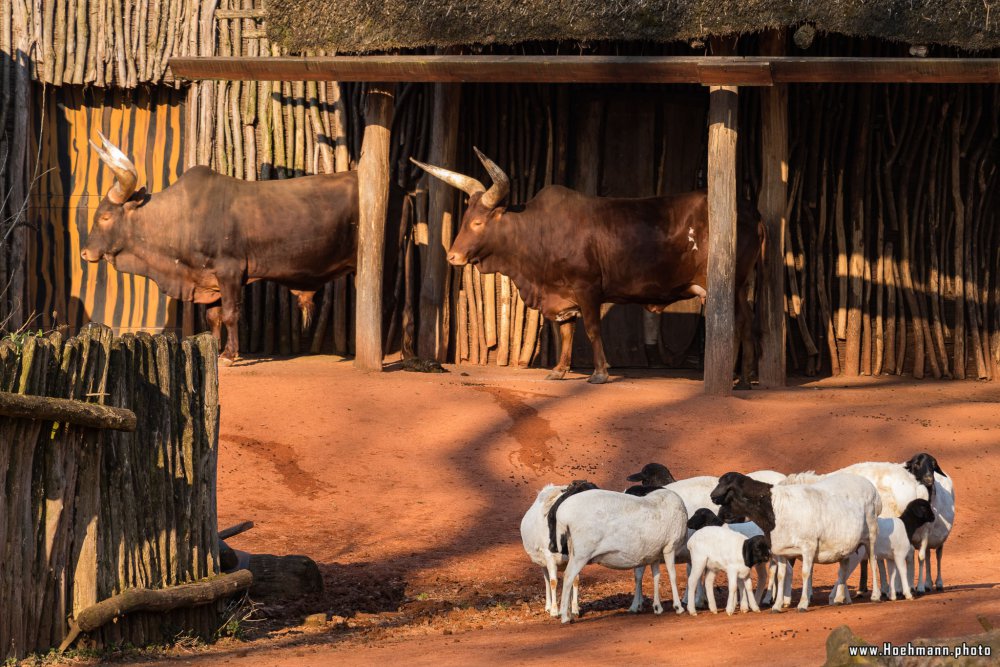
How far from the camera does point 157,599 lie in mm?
7207

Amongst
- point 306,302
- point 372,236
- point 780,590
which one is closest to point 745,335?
point 372,236

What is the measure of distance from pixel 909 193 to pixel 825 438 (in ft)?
17.5

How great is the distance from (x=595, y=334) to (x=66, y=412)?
7.92 m

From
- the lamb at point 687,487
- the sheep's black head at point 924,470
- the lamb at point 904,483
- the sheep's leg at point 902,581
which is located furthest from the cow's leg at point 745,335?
the sheep's leg at point 902,581

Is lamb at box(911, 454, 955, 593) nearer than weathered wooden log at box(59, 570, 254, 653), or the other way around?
weathered wooden log at box(59, 570, 254, 653)

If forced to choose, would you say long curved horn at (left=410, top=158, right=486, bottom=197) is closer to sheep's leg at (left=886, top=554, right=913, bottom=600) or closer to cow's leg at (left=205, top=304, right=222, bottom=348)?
cow's leg at (left=205, top=304, right=222, bottom=348)

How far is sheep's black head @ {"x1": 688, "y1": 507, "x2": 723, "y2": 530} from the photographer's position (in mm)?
7705

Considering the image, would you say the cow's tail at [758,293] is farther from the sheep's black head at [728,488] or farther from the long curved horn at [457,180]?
the sheep's black head at [728,488]

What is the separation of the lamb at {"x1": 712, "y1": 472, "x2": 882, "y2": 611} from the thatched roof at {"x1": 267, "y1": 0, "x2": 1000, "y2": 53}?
6.03 meters

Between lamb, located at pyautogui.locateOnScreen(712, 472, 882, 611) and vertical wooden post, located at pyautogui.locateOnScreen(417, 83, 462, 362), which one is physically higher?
vertical wooden post, located at pyautogui.locateOnScreen(417, 83, 462, 362)

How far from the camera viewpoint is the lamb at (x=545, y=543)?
768 cm

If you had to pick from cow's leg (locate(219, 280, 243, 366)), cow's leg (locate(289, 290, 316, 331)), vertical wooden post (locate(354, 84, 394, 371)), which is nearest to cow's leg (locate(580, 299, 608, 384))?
vertical wooden post (locate(354, 84, 394, 371))

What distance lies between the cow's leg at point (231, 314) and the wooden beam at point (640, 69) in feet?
7.55

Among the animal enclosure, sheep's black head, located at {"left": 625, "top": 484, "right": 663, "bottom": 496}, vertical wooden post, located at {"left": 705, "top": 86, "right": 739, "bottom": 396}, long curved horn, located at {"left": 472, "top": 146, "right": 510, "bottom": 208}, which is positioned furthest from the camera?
long curved horn, located at {"left": 472, "top": 146, "right": 510, "bottom": 208}
